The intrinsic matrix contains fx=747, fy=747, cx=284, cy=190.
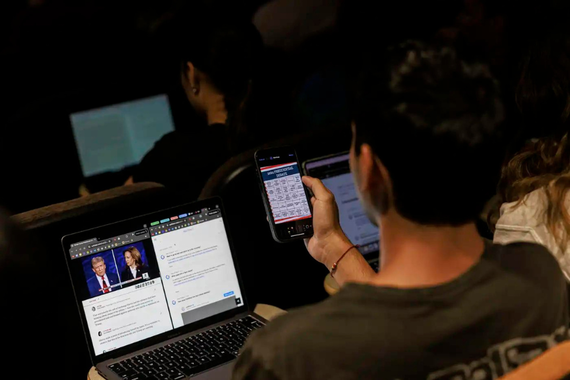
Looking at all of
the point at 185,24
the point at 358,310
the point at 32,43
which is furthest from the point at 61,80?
the point at 358,310

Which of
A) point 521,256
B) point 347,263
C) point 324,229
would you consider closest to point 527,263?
point 521,256

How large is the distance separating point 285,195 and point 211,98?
3.02ft

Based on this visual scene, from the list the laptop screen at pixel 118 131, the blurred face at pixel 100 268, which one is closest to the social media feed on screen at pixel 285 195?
the blurred face at pixel 100 268

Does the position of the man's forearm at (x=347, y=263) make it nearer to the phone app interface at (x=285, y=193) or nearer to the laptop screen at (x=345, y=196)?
the phone app interface at (x=285, y=193)

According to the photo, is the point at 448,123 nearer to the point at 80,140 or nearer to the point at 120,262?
the point at 120,262

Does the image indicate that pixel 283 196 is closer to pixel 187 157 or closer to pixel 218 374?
pixel 218 374

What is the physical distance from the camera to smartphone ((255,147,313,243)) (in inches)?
69.1

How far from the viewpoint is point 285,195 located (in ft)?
5.83

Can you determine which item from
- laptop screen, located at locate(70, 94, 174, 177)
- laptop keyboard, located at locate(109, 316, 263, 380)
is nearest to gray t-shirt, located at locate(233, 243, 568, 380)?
laptop keyboard, located at locate(109, 316, 263, 380)

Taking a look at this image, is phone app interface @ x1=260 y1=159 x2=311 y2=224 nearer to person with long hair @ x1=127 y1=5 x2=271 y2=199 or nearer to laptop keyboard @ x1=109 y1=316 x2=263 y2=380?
laptop keyboard @ x1=109 y1=316 x2=263 y2=380

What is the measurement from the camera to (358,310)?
0.98 m

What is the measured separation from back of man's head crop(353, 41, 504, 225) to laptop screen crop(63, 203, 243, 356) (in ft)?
2.59

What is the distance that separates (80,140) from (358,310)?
2538mm

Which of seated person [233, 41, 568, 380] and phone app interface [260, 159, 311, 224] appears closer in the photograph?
seated person [233, 41, 568, 380]
